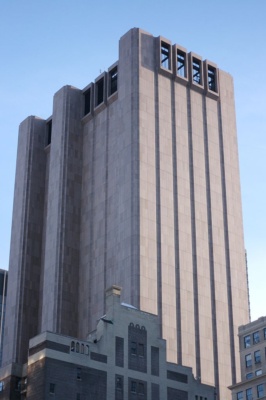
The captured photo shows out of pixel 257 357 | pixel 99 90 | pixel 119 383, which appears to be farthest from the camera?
pixel 99 90

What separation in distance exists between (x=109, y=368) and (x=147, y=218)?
167ft

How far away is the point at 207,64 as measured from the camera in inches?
7721

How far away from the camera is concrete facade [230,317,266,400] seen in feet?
416

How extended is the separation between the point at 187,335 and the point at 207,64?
6460 centimetres

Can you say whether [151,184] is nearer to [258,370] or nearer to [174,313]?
[174,313]

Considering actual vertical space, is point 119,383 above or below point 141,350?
below

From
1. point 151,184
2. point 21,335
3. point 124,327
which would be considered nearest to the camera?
point 124,327

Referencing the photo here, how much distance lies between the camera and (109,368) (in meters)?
122

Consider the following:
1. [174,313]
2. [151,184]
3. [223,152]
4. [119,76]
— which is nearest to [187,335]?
[174,313]

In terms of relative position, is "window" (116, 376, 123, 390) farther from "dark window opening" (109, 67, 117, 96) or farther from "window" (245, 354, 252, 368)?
"dark window opening" (109, 67, 117, 96)

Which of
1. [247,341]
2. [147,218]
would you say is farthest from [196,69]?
[247,341]

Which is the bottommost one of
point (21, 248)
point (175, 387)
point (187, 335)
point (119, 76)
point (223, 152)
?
point (175, 387)

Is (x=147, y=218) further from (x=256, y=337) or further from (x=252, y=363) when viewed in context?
(x=252, y=363)

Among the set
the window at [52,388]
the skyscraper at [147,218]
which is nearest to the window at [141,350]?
the window at [52,388]
